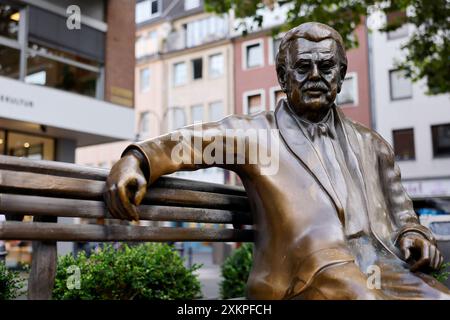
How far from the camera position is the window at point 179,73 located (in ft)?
87.2

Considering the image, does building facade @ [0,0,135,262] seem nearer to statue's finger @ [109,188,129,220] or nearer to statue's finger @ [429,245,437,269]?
statue's finger @ [109,188,129,220]

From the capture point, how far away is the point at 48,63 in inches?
489

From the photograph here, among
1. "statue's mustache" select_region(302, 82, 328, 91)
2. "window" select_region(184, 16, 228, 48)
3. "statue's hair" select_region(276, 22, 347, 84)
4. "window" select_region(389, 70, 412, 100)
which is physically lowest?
"statue's mustache" select_region(302, 82, 328, 91)

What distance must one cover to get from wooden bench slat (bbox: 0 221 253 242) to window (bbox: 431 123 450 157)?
1783 cm

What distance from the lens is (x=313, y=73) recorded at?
2.10 meters

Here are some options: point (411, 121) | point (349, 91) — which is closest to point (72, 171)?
point (411, 121)

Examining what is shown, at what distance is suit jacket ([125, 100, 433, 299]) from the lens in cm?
193

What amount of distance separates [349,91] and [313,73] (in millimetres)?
19822

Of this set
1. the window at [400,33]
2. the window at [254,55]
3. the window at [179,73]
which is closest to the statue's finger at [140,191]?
the window at [400,33]

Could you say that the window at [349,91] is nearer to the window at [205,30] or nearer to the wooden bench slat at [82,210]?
the window at [205,30]

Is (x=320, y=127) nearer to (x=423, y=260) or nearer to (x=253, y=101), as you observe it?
(x=423, y=260)

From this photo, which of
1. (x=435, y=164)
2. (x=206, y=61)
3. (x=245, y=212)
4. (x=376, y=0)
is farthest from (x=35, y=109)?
(x=206, y=61)

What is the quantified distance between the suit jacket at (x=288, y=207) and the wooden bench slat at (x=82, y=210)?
Result: 0.18 meters

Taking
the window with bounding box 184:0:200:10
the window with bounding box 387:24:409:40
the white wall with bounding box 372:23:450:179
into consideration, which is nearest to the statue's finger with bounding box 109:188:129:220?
the white wall with bounding box 372:23:450:179
